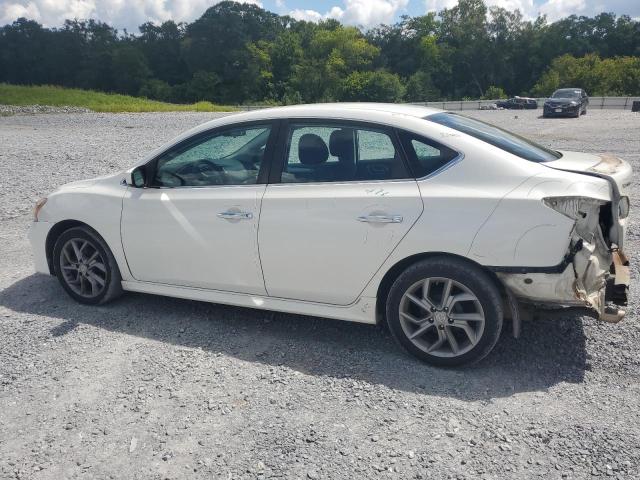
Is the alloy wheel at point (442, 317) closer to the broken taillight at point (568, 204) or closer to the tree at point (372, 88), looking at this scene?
the broken taillight at point (568, 204)

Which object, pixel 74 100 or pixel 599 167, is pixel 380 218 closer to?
pixel 599 167

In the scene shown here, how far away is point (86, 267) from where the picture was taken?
486cm

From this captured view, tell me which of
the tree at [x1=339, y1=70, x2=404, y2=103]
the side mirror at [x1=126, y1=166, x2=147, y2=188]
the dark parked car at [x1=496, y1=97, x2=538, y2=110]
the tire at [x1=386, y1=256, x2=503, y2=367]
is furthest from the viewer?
the tree at [x1=339, y1=70, x2=404, y2=103]

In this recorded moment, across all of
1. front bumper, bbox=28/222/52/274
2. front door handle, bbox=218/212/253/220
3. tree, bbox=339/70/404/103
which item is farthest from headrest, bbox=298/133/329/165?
tree, bbox=339/70/404/103

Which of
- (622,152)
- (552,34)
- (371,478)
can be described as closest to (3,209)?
(371,478)

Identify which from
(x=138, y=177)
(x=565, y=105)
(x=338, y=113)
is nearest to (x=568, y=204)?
(x=338, y=113)

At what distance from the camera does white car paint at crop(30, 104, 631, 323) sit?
3393 mm

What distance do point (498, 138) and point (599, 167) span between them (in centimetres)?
69

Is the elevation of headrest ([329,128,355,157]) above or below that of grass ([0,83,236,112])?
below

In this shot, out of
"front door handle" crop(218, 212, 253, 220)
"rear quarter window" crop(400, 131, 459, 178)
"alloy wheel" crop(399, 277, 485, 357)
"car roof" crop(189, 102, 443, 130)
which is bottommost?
"alloy wheel" crop(399, 277, 485, 357)

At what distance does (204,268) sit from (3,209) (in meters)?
5.94

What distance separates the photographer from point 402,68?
10619 cm

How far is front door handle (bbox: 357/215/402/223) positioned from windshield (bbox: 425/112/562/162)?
2.69ft

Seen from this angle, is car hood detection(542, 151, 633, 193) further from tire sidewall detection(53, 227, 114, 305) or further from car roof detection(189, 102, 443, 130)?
tire sidewall detection(53, 227, 114, 305)
